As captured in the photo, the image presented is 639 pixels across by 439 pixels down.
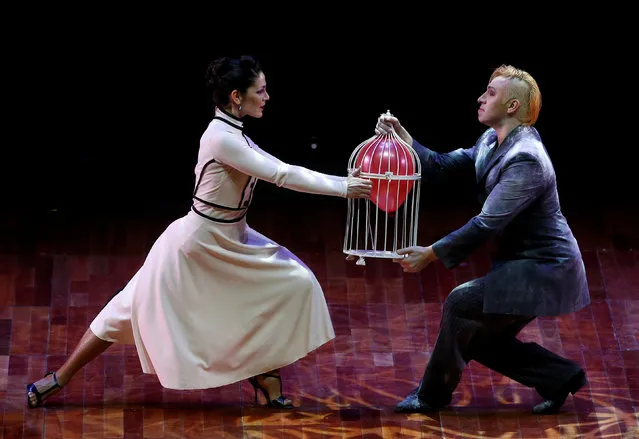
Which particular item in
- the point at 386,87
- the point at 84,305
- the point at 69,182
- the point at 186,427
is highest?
the point at 386,87

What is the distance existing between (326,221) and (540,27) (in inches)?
60.1

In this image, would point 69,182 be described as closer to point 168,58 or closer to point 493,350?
point 168,58

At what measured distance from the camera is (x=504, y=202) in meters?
4.84

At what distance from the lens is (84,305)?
236 inches

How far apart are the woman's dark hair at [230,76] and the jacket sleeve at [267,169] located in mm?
185

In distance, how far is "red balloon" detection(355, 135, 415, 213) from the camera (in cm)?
499

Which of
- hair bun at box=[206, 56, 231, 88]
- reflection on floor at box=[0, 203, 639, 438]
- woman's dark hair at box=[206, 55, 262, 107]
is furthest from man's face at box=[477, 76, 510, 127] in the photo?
reflection on floor at box=[0, 203, 639, 438]

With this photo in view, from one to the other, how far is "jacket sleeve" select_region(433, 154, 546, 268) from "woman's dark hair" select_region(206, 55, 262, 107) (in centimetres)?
91

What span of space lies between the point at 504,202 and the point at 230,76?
3.56 feet

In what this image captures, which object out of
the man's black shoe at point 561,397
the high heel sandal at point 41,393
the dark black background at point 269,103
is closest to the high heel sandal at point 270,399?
the high heel sandal at point 41,393

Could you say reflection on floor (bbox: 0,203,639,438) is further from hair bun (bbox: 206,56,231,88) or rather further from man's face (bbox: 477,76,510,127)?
hair bun (bbox: 206,56,231,88)

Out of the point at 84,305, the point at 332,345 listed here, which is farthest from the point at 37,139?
the point at 332,345

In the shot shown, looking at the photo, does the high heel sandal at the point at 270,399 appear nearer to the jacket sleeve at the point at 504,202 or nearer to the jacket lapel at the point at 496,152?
the jacket sleeve at the point at 504,202

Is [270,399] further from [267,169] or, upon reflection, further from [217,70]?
[217,70]
